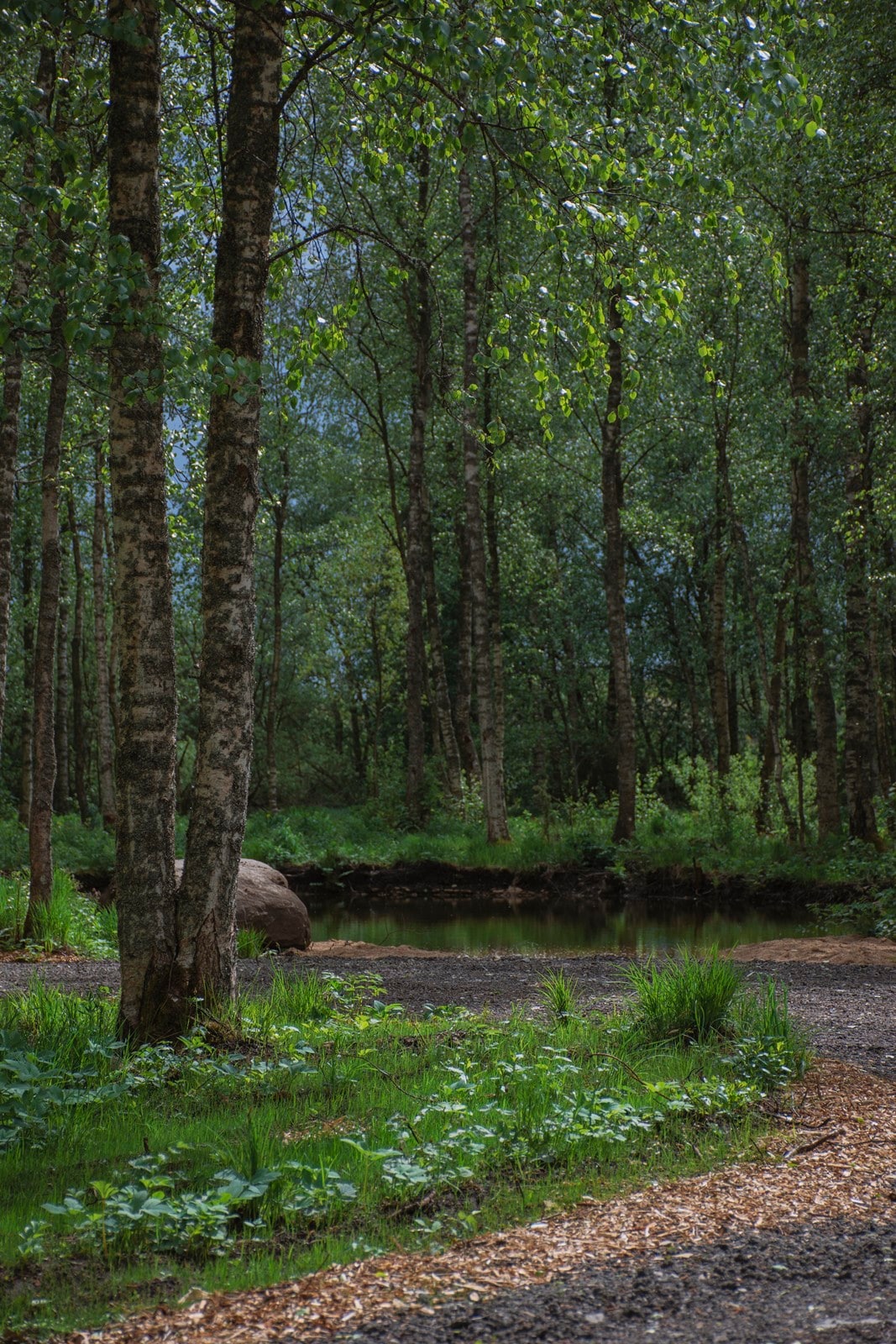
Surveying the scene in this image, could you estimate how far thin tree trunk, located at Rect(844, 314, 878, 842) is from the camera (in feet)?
53.2

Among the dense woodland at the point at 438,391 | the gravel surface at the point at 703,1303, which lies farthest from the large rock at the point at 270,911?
the gravel surface at the point at 703,1303

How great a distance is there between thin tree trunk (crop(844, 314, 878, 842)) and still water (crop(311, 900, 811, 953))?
6.83 feet

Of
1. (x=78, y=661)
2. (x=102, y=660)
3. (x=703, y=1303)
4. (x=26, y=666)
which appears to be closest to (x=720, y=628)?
(x=102, y=660)

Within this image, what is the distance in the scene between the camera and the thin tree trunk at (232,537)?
607 cm

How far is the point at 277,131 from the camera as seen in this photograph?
648 cm

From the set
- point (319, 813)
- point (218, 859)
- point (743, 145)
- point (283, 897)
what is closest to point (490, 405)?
point (319, 813)

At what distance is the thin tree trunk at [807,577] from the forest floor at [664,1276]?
13.2 m

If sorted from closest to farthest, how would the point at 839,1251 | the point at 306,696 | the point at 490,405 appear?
the point at 839,1251 < the point at 490,405 < the point at 306,696

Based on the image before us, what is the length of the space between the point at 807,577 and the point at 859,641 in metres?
1.92

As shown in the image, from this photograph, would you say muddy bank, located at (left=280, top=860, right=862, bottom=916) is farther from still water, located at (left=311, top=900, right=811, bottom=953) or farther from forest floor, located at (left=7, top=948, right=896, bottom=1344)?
forest floor, located at (left=7, top=948, right=896, bottom=1344)

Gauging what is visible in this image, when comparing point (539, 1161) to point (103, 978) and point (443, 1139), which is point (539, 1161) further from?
point (103, 978)

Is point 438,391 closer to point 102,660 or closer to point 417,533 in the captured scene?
point 102,660

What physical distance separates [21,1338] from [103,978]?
20.4 ft

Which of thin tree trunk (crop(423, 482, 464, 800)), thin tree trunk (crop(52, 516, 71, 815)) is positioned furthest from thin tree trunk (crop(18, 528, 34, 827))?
thin tree trunk (crop(423, 482, 464, 800))
